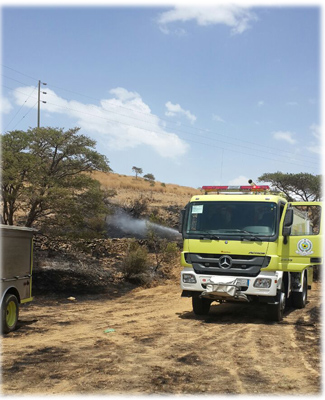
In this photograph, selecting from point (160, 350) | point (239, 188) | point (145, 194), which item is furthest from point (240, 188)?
point (145, 194)

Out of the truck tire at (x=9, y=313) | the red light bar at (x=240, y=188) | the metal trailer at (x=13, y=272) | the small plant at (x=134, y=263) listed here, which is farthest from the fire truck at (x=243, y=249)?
the small plant at (x=134, y=263)

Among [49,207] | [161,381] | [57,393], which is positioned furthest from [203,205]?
[49,207]

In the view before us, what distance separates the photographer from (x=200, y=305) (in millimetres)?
12383

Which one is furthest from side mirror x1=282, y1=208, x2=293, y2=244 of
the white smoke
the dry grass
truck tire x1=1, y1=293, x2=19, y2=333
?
the dry grass

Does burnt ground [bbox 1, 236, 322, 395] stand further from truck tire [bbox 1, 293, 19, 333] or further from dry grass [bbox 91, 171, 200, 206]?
dry grass [bbox 91, 171, 200, 206]

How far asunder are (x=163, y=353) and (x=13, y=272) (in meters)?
4.43

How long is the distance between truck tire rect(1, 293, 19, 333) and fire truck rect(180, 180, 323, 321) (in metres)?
4.14

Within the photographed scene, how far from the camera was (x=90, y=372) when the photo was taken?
6672 mm

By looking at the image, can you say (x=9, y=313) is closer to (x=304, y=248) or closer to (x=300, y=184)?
(x=304, y=248)

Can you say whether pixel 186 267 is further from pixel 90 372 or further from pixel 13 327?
pixel 90 372

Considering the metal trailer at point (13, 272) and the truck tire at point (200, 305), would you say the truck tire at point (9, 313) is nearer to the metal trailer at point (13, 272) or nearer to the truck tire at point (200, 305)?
the metal trailer at point (13, 272)

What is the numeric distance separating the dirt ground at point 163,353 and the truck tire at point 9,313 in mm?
267

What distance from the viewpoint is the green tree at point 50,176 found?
61.2 feet

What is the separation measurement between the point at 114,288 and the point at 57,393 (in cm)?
1531
